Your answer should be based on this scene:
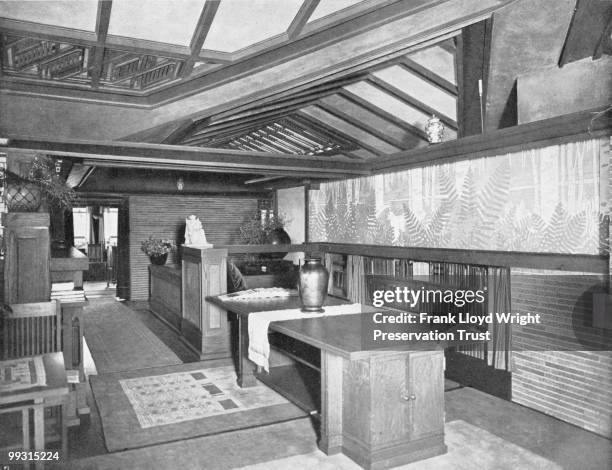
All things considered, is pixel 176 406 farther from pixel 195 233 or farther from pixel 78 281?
pixel 195 233

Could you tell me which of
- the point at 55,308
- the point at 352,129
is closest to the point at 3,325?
the point at 55,308

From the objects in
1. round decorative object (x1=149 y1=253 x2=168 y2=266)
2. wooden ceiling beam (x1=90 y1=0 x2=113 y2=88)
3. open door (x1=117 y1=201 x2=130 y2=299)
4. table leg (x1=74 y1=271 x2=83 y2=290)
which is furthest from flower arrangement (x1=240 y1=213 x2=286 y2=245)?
wooden ceiling beam (x1=90 y1=0 x2=113 y2=88)

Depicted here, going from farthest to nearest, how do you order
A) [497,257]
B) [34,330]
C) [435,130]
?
[435,130] < [497,257] < [34,330]

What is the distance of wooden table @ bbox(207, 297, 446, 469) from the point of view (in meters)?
3.42

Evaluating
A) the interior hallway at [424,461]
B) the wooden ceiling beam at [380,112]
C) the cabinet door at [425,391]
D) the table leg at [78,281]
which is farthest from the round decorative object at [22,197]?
the wooden ceiling beam at [380,112]

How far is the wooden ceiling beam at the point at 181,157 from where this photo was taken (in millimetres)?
4598

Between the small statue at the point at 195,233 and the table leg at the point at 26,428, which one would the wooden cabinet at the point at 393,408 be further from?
the small statue at the point at 195,233

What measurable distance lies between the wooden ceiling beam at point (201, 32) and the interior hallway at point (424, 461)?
320 centimetres

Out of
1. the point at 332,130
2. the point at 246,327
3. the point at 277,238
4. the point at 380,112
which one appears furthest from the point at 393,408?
the point at 277,238

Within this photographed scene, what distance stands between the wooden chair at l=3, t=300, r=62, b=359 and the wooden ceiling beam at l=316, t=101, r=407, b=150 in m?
5.84

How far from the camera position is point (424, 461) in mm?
3539

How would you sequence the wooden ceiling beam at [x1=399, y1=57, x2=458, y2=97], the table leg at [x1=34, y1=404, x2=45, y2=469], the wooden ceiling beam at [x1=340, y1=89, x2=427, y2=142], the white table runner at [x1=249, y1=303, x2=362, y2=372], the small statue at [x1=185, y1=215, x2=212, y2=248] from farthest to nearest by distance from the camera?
1. the wooden ceiling beam at [x1=340, y1=89, x2=427, y2=142]
2. the small statue at [x1=185, y1=215, x2=212, y2=248]
3. the wooden ceiling beam at [x1=399, y1=57, x2=458, y2=97]
4. the white table runner at [x1=249, y1=303, x2=362, y2=372]
5. the table leg at [x1=34, y1=404, x2=45, y2=469]

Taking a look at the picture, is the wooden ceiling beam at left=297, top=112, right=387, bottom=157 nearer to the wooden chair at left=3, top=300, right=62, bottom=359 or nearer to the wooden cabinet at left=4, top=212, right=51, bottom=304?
the wooden cabinet at left=4, top=212, right=51, bottom=304

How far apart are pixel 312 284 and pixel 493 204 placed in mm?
2156
